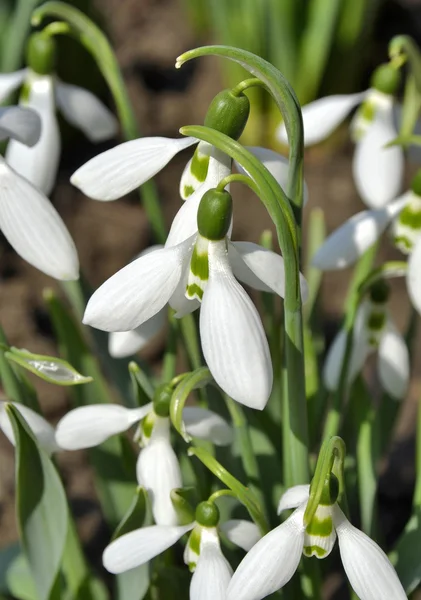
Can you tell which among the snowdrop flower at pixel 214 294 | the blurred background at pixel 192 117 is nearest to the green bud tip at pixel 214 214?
the snowdrop flower at pixel 214 294

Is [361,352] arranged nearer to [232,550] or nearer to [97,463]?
[232,550]

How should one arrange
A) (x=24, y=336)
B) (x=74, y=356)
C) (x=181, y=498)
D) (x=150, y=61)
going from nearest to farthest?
(x=181, y=498) < (x=74, y=356) < (x=24, y=336) < (x=150, y=61)

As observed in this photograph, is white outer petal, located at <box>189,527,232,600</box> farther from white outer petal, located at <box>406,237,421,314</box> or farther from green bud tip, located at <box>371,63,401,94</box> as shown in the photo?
green bud tip, located at <box>371,63,401,94</box>

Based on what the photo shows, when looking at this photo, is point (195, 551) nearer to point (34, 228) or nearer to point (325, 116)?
point (34, 228)

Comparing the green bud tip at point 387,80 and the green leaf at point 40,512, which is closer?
the green leaf at point 40,512

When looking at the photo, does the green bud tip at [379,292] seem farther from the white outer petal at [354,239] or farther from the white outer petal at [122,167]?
the white outer petal at [122,167]

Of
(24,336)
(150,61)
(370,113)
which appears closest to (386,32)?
(150,61)
